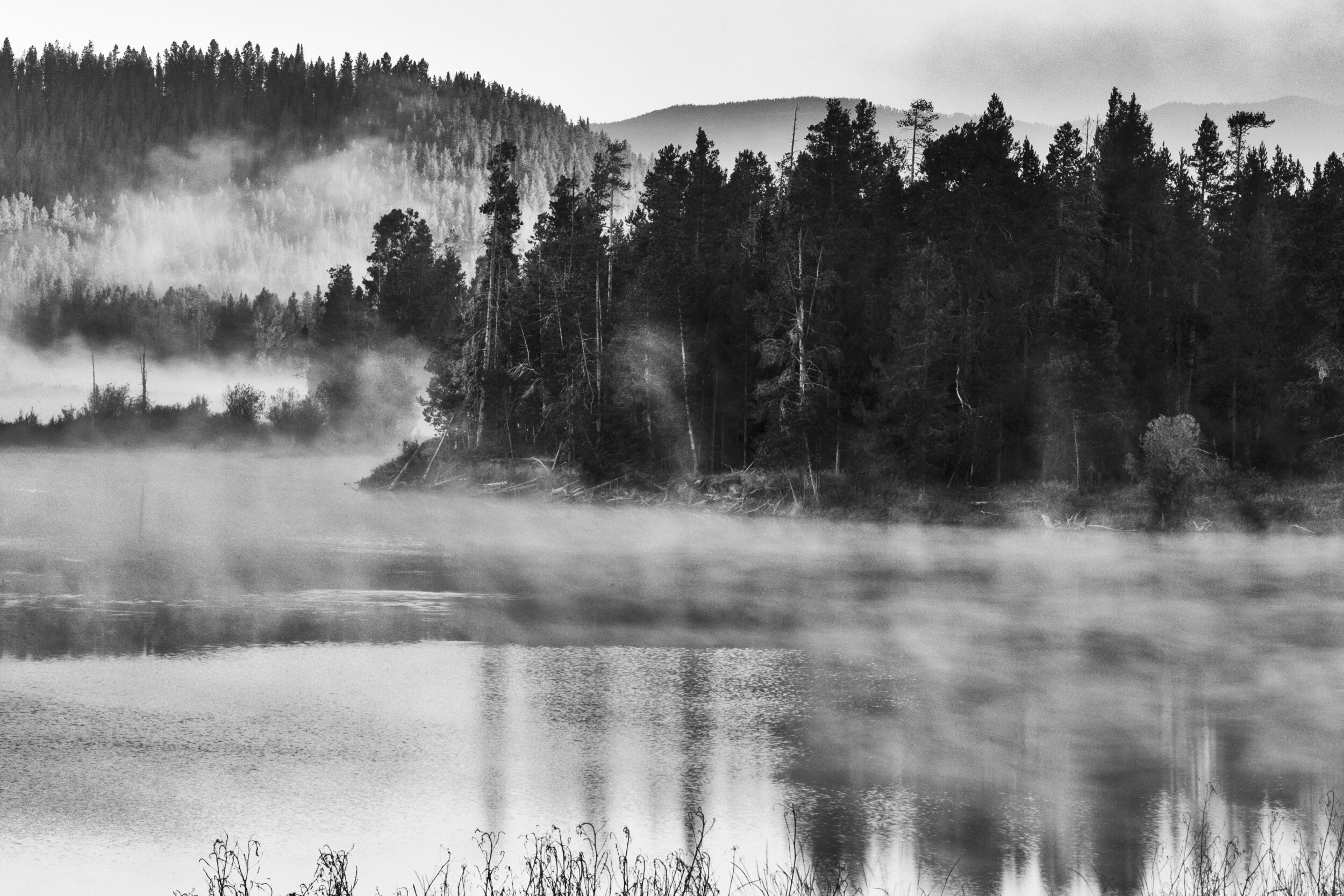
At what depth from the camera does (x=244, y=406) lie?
124 metres

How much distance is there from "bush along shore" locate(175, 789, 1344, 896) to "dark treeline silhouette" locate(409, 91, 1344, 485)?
43.3 meters

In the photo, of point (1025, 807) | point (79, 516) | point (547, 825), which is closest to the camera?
point (547, 825)

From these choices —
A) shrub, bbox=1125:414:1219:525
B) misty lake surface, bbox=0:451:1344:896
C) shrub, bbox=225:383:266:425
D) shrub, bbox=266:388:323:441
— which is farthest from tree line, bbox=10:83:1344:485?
shrub, bbox=225:383:266:425

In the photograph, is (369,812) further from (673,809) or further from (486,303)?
(486,303)

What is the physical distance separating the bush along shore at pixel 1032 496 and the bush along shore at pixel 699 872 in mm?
41149

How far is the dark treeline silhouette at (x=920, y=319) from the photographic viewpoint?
5622cm

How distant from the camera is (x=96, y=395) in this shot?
12656 centimetres

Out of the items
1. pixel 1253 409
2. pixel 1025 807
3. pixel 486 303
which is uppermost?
pixel 486 303

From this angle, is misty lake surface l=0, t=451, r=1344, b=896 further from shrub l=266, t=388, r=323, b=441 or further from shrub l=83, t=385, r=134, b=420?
shrub l=83, t=385, r=134, b=420

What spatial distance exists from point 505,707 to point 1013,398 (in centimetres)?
4349

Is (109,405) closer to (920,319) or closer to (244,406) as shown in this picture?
(244,406)

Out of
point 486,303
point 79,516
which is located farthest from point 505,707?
point 486,303

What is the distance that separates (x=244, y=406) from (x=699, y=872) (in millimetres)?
119069

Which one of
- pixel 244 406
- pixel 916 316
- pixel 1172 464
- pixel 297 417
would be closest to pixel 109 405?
pixel 244 406
